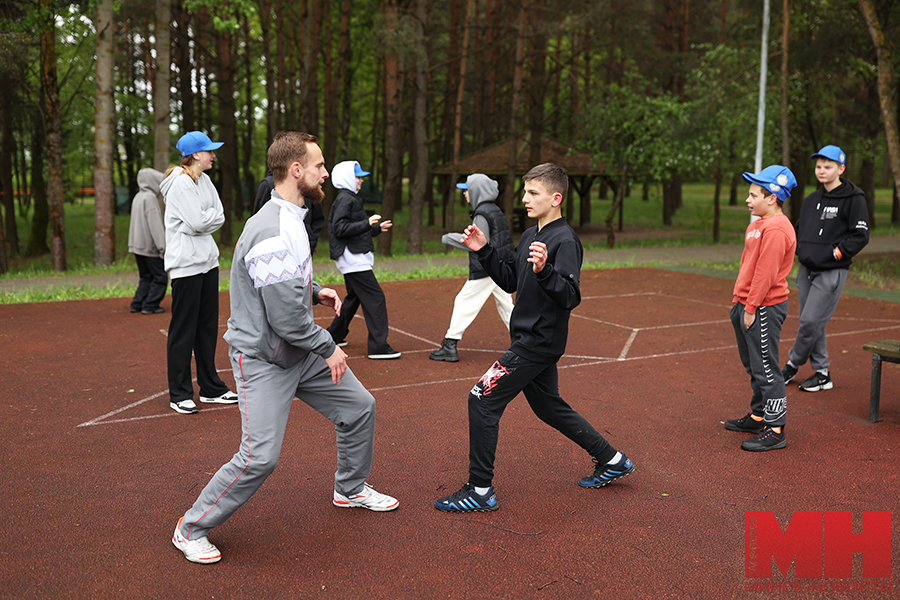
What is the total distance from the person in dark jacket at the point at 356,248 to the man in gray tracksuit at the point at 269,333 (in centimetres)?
395

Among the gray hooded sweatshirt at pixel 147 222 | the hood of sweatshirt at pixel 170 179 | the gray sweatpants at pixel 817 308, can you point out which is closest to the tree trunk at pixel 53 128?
the gray hooded sweatshirt at pixel 147 222

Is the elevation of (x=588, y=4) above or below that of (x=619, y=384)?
above

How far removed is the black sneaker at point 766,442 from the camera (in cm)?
546

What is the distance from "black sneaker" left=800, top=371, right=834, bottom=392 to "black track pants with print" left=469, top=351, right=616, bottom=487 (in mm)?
3560

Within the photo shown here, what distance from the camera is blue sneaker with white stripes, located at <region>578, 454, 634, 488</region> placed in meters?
4.73

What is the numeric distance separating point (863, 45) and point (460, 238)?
25.7 metres

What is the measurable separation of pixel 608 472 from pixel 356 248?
4.08 meters

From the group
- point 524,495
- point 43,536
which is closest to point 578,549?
point 524,495

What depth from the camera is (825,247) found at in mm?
6887

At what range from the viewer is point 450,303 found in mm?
12148

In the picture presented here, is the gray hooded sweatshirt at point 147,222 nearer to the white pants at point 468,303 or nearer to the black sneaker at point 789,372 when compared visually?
the white pants at point 468,303

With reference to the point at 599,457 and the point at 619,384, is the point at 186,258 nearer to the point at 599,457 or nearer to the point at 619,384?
the point at 599,457

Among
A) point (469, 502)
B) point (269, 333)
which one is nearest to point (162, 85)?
point (269, 333)

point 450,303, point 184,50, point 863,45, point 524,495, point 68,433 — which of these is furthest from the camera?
point 184,50
